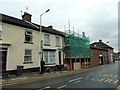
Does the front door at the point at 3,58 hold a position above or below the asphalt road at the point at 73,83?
above

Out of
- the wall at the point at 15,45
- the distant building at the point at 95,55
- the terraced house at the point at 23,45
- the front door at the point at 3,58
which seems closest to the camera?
the front door at the point at 3,58

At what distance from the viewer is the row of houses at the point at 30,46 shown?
12477 millimetres

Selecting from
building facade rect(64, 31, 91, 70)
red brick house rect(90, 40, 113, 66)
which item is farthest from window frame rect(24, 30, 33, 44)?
red brick house rect(90, 40, 113, 66)

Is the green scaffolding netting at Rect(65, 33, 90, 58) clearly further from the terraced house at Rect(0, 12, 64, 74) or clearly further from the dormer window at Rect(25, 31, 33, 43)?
the dormer window at Rect(25, 31, 33, 43)

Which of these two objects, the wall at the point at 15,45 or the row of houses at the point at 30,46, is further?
the wall at the point at 15,45

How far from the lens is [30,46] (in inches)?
601

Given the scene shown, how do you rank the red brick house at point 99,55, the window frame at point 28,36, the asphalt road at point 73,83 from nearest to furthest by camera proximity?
1. the asphalt road at point 73,83
2. the window frame at point 28,36
3. the red brick house at point 99,55

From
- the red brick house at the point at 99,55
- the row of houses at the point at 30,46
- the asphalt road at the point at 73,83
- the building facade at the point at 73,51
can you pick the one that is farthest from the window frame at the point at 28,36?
the red brick house at the point at 99,55

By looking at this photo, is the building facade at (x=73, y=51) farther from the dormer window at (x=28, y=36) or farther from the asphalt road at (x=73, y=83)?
the asphalt road at (x=73, y=83)

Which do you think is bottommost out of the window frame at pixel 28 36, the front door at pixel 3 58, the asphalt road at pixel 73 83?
the asphalt road at pixel 73 83

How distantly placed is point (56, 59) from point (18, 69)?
820cm

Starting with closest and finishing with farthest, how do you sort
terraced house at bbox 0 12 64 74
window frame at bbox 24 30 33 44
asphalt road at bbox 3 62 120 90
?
asphalt road at bbox 3 62 120 90
terraced house at bbox 0 12 64 74
window frame at bbox 24 30 33 44

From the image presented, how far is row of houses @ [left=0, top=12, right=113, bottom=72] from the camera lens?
1248 centimetres

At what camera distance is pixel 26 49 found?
579 inches
